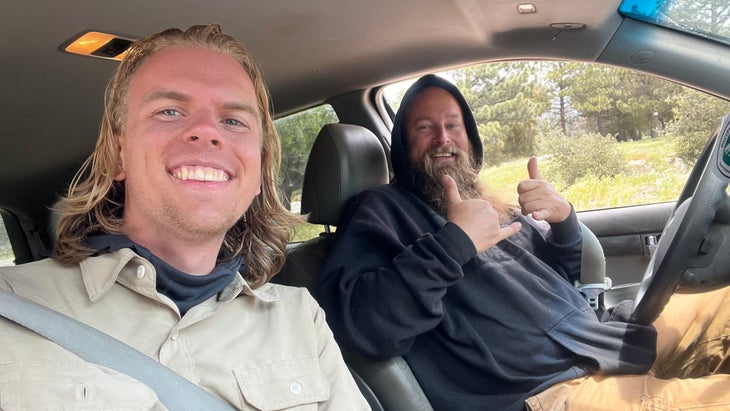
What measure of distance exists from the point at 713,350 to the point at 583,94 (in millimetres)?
1177

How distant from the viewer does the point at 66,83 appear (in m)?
2.35

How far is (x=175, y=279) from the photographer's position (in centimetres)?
155

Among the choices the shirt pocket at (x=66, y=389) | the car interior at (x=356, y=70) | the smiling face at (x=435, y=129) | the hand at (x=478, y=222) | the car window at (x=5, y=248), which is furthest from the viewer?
the car window at (x=5, y=248)

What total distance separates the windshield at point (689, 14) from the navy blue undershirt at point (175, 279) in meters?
1.53

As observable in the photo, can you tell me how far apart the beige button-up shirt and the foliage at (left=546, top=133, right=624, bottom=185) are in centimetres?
146

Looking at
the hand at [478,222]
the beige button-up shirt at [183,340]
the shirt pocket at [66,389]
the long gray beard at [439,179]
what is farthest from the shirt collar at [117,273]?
the long gray beard at [439,179]

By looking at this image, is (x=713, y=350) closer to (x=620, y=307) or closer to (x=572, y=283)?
A: (x=620, y=307)

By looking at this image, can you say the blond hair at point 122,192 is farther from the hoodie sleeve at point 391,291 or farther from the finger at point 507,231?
the finger at point 507,231

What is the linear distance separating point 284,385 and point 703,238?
104 centimetres

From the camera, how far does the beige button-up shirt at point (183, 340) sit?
1220 millimetres

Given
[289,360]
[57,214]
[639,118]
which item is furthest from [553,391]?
[57,214]

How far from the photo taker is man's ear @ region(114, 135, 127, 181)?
5.63 feet

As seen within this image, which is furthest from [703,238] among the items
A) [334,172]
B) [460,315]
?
[334,172]

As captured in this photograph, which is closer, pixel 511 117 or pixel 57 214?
pixel 57 214
